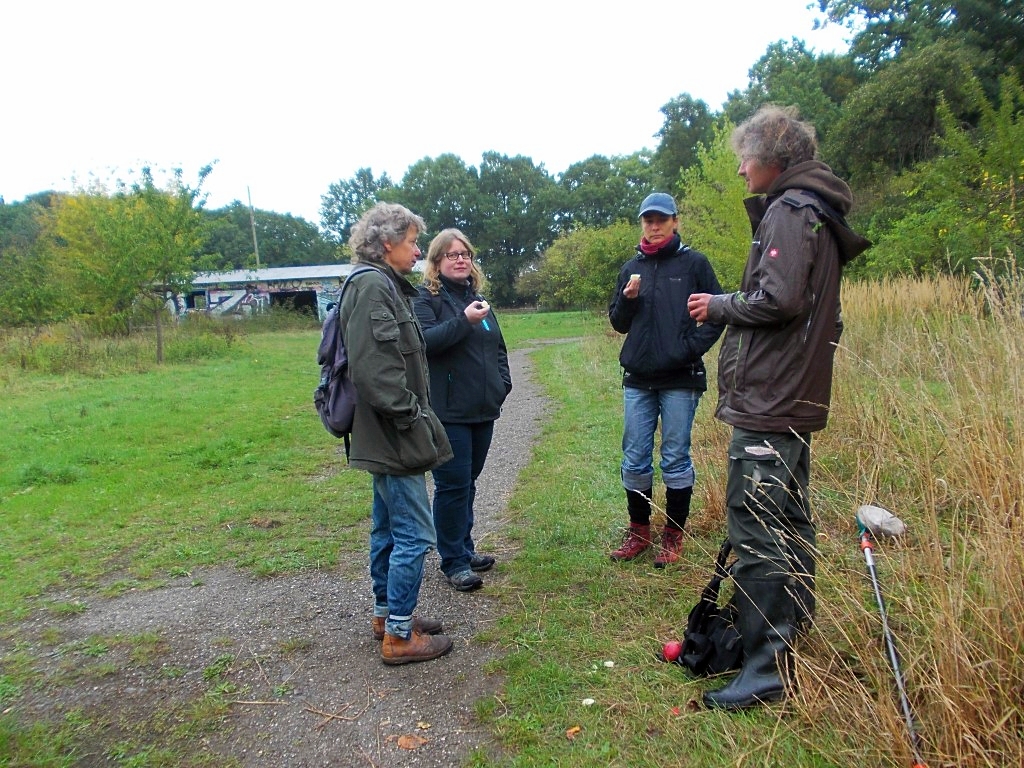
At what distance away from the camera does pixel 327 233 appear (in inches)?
3391

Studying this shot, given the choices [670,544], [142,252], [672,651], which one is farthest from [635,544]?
[142,252]

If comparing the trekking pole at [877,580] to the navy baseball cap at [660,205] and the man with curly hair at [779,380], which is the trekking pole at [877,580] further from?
the navy baseball cap at [660,205]

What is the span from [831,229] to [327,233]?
3486 inches

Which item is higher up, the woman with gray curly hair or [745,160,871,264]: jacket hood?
[745,160,871,264]: jacket hood

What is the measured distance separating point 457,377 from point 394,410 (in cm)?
95

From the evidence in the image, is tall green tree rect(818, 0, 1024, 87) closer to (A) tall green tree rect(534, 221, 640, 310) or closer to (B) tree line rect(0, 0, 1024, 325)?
(B) tree line rect(0, 0, 1024, 325)

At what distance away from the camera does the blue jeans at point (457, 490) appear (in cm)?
391

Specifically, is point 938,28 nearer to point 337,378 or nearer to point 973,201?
point 973,201

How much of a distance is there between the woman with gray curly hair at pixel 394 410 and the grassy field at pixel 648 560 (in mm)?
545

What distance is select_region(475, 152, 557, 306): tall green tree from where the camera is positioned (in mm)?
66875

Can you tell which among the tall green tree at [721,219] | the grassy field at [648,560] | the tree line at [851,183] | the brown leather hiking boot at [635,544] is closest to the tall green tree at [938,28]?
the tree line at [851,183]

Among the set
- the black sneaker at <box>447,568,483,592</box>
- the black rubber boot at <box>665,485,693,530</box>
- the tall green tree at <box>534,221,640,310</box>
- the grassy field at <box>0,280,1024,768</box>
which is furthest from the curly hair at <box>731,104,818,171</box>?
the tall green tree at <box>534,221,640,310</box>

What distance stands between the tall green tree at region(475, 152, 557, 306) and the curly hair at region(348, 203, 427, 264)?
61.4 m

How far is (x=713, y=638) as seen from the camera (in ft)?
9.35
